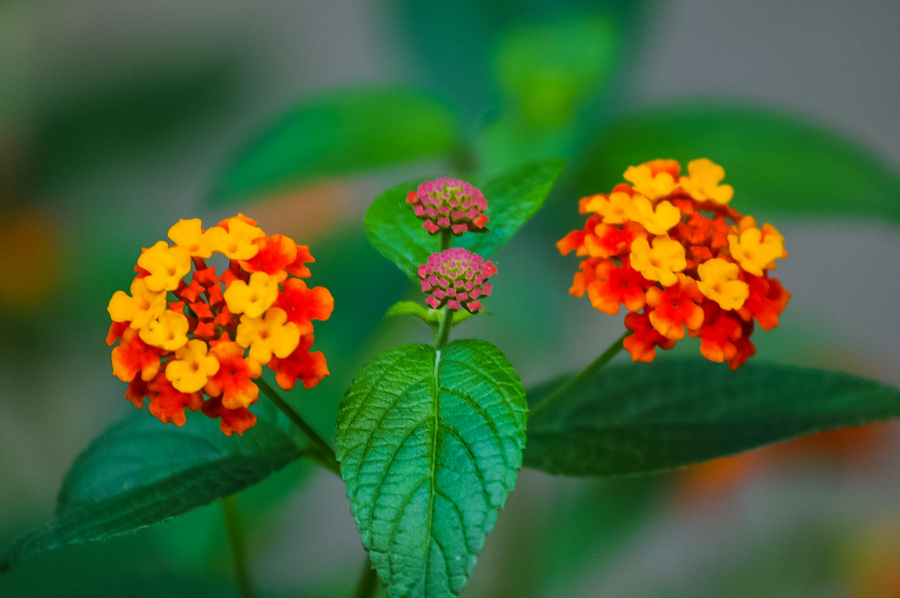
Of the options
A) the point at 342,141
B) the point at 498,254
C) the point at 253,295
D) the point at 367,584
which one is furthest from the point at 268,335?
the point at 498,254

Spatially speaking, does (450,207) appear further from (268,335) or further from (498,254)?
(498,254)

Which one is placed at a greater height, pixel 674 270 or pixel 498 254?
pixel 674 270

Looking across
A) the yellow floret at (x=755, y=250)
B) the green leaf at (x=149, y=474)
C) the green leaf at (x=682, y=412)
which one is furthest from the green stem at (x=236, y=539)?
the yellow floret at (x=755, y=250)

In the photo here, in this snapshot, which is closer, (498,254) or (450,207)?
(450,207)

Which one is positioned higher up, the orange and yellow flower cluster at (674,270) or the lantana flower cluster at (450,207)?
the lantana flower cluster at (450,207)

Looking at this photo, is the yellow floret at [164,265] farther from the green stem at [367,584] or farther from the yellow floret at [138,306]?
the green stem at [367,584]

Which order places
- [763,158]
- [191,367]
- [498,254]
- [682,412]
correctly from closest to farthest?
1. [191,367]
2. [682,412]
3. [763,158]
4. [498,254]

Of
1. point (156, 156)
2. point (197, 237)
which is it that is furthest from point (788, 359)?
point (156, 156)
